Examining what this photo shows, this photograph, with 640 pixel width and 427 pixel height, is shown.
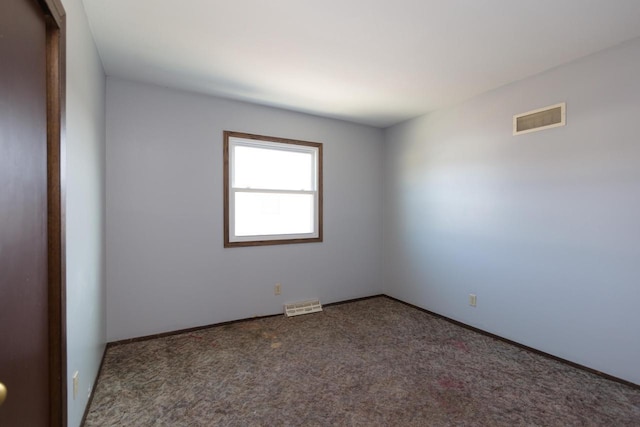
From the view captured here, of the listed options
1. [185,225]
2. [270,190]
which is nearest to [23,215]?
[185,225]

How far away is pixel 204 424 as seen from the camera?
1.75 metres

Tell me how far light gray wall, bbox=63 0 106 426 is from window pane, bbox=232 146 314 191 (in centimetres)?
136

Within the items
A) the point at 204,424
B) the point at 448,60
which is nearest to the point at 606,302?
the point at 448,60

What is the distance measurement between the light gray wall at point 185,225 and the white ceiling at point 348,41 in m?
0.33

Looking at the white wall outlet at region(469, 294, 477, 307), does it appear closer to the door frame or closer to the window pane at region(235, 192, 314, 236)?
the window pane at region(235, 192, 314, 236)

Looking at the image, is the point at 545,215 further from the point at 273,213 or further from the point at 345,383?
the point at 273,213

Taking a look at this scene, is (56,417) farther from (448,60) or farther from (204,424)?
(448,60)

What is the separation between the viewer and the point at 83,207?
178 centimetres

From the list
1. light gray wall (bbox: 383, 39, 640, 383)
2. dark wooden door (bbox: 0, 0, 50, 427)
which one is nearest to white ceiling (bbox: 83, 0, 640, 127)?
light gray wall (bbox: 383, 39, 640, 383)

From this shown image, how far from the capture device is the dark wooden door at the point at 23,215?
0.84 metres

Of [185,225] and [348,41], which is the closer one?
[348,41]

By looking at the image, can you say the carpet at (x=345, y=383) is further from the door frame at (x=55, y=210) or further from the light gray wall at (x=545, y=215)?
the door frame at (x=55, y=210)

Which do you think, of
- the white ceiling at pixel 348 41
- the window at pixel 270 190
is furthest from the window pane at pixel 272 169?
the white ceiling at pixel 348 41

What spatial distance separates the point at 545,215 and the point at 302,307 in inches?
110
